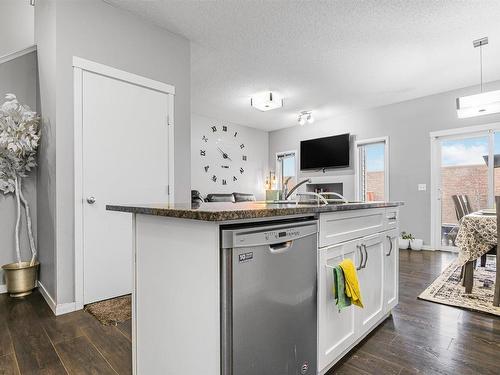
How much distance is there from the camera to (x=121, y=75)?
252 cm

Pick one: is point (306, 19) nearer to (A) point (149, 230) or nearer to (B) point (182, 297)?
(A) point (149, 230)

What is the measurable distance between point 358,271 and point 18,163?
10.0 ft

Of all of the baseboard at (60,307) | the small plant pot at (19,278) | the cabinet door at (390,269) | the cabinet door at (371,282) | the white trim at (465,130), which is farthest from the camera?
the white trim at (465,130)

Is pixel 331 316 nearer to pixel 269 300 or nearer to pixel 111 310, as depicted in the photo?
pixel 269 300

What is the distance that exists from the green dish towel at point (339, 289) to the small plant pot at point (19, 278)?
275 centimetres

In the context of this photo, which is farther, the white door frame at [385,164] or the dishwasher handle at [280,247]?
the white door frame at [385,164]

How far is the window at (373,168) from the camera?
17.5 ft

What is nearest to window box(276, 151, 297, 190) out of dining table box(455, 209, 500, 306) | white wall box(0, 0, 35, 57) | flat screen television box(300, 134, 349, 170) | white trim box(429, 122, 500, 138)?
flat screen television box(300, 134, 349, 170)

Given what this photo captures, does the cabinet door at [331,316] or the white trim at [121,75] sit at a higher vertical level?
the white trim at [121,75]

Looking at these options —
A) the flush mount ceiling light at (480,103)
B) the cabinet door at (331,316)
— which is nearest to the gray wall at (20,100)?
the cabinet door at (331,316)

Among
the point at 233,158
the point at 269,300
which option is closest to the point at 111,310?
the point at 269,300

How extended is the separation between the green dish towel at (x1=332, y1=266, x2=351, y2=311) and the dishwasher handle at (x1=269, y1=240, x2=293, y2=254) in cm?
38

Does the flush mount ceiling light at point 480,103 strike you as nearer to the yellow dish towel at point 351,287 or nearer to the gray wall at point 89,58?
the yellow dish towel at point 351,287

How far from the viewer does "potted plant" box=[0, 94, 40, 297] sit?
2342 mm
